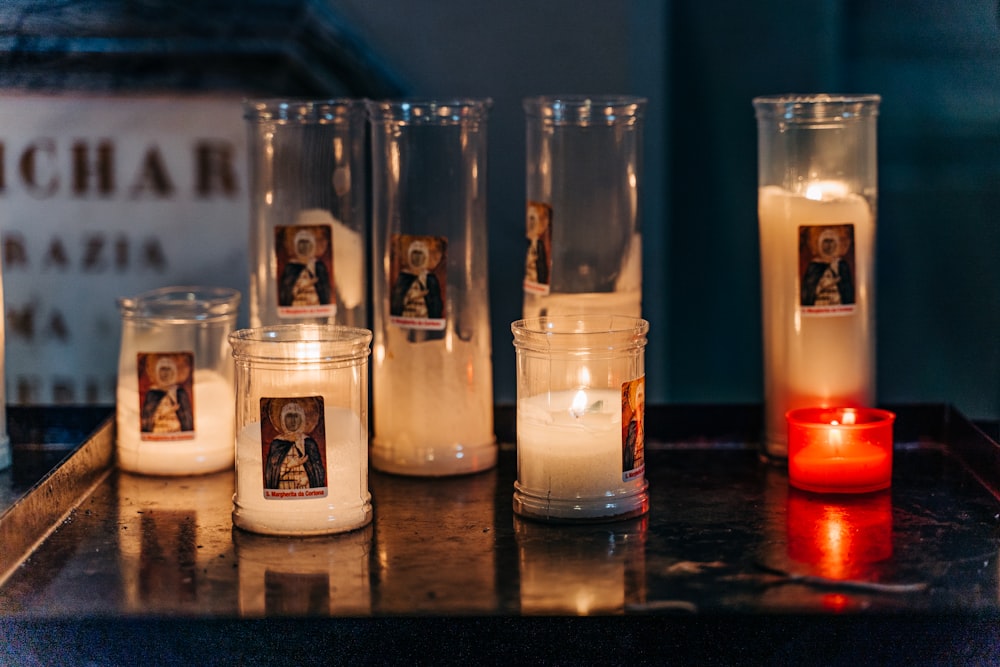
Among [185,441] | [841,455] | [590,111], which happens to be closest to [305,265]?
[185,441]

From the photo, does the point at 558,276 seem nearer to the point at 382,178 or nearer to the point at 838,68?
the point at 382,178

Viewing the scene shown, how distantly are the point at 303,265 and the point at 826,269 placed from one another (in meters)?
0.57

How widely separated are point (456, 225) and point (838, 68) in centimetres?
81

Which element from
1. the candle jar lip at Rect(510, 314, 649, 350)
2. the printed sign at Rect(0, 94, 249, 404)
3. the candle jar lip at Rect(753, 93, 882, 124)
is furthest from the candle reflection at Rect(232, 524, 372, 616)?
the printed sign at Rect(0, 94, 249, 404)

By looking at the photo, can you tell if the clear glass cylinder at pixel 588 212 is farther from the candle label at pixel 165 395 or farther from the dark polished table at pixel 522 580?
the candle label at pixel 165 395

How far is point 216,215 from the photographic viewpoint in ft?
6.23

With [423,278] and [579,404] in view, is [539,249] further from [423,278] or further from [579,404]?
[579,404]

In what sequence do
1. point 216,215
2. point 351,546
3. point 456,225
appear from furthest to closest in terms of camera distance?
point 216,215 → point 456,225 → point 351,546

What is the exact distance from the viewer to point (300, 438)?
1.22 m

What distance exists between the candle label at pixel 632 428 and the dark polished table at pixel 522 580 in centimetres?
5

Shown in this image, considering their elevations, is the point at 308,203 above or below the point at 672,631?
above

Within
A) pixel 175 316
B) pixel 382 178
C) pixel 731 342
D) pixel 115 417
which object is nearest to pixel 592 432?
pixel 382 178

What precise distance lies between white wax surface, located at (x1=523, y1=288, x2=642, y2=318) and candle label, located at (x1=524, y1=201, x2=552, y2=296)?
0.02 metres

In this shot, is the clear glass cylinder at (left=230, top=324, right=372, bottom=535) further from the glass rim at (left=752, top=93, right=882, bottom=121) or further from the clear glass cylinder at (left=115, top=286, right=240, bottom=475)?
the glass rim at (left=752, top=93, right=882, bottom=121)
